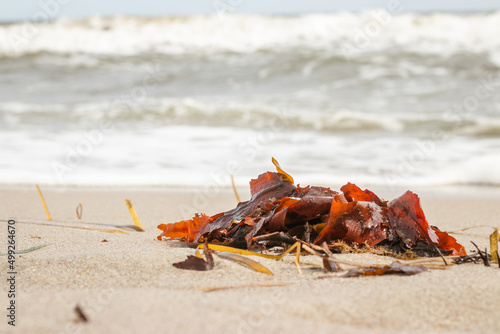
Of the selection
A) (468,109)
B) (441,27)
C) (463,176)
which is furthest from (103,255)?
(441,27)

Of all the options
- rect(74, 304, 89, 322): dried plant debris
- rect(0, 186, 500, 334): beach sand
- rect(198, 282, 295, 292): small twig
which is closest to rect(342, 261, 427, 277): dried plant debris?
rect(0, 186, 500, 334): beach sand

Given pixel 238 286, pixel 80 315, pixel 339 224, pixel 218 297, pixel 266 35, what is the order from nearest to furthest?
pixel 80 315
pixel 218 297
pixel 238 286
pixel 339 224
pixel 266 35

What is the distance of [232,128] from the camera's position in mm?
6770

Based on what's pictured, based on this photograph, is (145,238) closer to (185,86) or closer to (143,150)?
(143,150)

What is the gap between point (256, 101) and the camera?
846 cm

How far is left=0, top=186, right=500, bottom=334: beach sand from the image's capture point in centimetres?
108

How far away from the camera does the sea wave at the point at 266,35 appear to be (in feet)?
42.4

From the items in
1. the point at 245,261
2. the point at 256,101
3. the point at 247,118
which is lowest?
the point at 245,261

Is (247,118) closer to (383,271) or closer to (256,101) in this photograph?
(256,101)

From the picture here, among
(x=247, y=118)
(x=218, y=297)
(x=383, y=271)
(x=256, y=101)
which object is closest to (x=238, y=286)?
(x=218, y=297)

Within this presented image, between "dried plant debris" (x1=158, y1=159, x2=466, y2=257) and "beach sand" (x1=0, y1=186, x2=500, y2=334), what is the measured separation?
9 centimetres

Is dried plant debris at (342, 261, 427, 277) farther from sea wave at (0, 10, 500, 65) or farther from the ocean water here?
sea wave at (0, 10, 500, 65)

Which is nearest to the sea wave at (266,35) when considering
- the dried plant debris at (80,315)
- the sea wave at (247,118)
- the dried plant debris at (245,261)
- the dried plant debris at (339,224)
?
the sea wave at (247,118)

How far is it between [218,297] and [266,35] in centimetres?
1519
